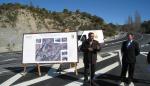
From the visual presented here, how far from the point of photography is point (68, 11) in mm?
A: 93938

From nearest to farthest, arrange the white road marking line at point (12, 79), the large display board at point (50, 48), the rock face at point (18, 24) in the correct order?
the white road marking line at point (12, 79) → the large display board at point (50, 48) → the rock face at point (18, 24)

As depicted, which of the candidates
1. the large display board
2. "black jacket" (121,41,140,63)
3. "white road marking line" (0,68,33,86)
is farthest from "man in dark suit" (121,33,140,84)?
"white road marking line" (0,68,33,86)

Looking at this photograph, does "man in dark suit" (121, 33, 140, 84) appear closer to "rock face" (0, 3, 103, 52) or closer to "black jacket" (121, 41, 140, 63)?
"black jacket" (121, 41, 140, 63)

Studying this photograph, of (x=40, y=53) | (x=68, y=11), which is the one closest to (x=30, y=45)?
(x=40, y=53)

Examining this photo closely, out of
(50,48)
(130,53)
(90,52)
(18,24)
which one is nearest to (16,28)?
(18,24)

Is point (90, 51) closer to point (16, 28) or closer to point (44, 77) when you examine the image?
point (44, 77)

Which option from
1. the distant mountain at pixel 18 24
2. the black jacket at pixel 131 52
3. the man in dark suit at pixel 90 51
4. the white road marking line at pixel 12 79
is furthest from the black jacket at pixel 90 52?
the distant mountain at pixel 18 24

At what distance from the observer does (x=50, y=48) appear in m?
16.5

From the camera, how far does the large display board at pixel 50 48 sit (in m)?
16.2

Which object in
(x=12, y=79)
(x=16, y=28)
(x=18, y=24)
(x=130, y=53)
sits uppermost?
(x=18, y=24)

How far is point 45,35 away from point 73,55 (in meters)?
1.65

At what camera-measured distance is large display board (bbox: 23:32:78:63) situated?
53.3 ft

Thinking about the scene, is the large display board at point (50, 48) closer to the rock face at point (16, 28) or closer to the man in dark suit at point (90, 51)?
the man in dark suit at point (90, 51)

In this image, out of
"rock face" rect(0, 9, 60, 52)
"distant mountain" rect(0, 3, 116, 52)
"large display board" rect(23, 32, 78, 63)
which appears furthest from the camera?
"distant mountain" rect(0, 3, 116, 52)
